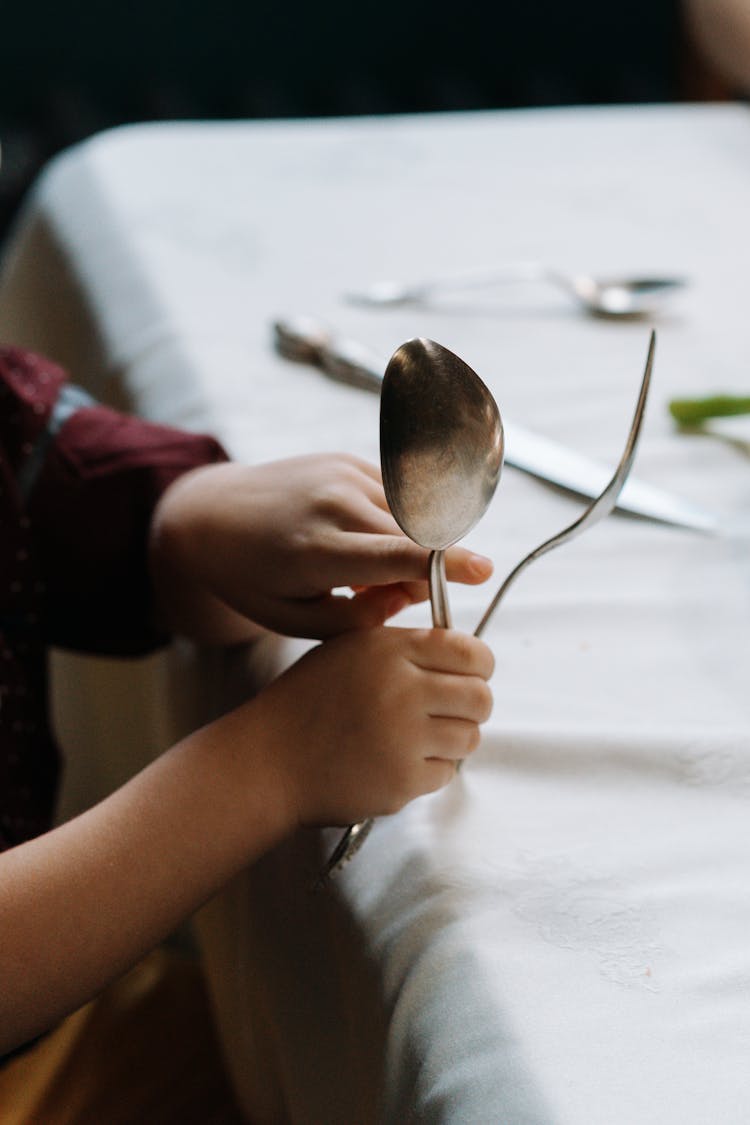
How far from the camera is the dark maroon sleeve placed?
0.51 m

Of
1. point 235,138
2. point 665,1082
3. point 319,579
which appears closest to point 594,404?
point 319,579

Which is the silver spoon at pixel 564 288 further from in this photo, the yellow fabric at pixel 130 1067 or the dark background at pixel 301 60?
the dark background at pixel 301 60

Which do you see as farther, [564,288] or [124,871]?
[564,288]

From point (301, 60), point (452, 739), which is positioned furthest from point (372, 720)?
point (301, 60)

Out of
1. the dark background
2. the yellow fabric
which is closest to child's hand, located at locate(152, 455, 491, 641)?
the yellow fabric

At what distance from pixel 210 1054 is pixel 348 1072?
0.54ft

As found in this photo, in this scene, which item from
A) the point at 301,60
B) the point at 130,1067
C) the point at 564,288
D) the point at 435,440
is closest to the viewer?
the point at 435,440

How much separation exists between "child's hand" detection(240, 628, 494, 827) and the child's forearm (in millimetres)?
10

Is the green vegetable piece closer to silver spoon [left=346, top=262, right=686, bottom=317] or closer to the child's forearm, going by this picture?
silver spoon [left=346, top=262, right=686, bottom=317]

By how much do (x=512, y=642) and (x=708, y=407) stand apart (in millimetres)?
182

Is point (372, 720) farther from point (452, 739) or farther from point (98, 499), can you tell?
point (98, 499)

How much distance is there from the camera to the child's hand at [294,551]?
38cm

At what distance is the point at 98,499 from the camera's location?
0.52m

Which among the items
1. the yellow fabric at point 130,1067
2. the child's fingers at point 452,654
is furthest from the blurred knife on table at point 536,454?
the yellow fabric at point 130,1067
